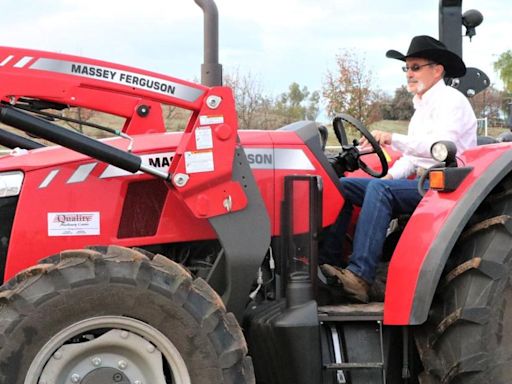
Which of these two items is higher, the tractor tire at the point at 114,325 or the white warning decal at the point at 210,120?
the white warning decal at the point at 210,120

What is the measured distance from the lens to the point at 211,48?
234 inches

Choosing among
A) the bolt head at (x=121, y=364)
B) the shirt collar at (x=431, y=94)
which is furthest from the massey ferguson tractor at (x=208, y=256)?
the shirt collar at (x=431, y=94)

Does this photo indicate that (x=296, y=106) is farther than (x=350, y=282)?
Yes

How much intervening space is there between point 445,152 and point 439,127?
1.87ft

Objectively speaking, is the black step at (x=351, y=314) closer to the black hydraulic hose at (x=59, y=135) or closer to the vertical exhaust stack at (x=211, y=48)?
the black hydraulic hose at (x=59, y=135)

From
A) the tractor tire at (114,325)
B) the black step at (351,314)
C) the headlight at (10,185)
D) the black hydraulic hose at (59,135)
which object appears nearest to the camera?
the tractor tire at (114,325)

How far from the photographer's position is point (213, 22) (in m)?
5.36

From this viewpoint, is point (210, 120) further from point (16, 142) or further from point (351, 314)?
point (16, 142)

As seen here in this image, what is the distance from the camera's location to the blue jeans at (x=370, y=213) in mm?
3887

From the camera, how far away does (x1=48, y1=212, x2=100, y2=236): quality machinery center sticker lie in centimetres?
339

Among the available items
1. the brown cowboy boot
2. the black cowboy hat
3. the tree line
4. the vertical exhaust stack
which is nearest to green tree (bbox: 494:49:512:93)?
the tree line

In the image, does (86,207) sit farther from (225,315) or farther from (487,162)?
(487,162)

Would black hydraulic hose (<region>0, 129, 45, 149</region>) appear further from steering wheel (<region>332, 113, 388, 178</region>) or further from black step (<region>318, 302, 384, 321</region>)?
black step (<region>318, 302, 384, 321</region>)

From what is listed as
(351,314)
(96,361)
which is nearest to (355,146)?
(351,314)
